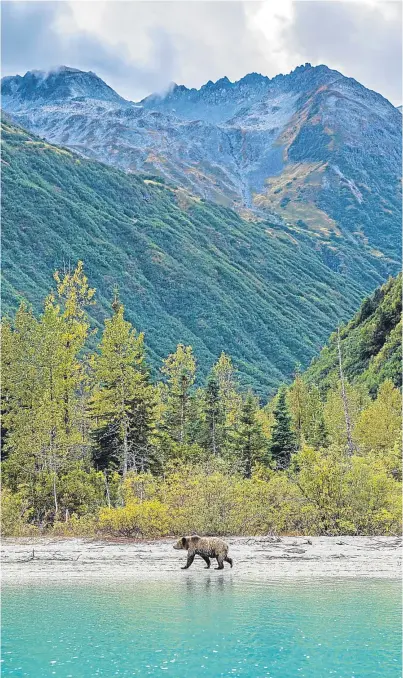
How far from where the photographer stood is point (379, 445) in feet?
174

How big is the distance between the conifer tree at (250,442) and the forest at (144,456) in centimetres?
8

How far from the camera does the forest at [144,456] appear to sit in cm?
3331

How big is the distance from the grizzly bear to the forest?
5.95 meters

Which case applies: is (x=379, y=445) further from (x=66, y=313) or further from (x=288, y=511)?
(x=66, y=313)

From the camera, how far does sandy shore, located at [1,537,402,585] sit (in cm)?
2583

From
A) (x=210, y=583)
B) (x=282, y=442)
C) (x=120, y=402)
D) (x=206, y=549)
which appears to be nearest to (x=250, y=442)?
(x=282, y=442)

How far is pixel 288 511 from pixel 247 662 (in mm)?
17716

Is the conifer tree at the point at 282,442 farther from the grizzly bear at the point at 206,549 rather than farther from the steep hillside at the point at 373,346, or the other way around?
the steep hillside at the point at 373,346

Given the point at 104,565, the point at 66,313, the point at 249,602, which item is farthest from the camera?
the point at 66,313

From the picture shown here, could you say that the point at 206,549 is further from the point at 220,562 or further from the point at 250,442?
the point at 250,442

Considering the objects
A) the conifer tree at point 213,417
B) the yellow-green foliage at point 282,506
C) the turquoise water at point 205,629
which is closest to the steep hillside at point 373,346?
the conifer tree at point 213,417

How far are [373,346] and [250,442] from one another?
51.1 meters

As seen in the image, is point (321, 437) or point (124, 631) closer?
point (124, 631)

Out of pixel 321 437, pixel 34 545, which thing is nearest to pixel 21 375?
pixel 34 545
